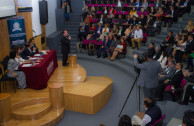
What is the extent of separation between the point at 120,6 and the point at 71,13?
321 cm

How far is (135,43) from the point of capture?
941 cm

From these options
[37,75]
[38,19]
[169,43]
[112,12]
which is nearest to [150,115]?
[37,75]

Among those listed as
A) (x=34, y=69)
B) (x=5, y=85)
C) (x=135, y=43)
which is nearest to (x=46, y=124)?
(x=34, y=69)

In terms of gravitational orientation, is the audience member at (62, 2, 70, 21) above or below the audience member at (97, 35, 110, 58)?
above

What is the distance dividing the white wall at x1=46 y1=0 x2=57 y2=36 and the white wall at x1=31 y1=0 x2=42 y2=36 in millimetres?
1161

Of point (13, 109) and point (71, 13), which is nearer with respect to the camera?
point (13, 109)

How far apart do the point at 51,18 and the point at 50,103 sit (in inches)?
270

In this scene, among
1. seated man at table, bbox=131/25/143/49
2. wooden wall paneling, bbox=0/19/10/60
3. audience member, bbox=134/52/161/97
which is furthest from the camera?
seated man at table, bbox=131/25/143/49

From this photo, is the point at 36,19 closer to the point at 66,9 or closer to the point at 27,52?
the point at 27,52

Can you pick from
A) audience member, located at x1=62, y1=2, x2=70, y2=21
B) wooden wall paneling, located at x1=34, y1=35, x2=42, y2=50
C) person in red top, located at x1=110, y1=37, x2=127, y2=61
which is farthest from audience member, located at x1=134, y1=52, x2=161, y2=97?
audience member, located at x1=62, y1=2, x2=70, y2=21

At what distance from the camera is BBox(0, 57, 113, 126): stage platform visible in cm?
429

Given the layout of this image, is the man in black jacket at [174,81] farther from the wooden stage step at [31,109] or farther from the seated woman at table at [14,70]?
the seated woman at table at [14,70]

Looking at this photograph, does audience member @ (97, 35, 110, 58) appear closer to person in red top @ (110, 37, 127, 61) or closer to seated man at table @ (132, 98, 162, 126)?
person in red top @ (110, 37, 127, 61)

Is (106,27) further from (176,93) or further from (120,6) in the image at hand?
(176,93)
